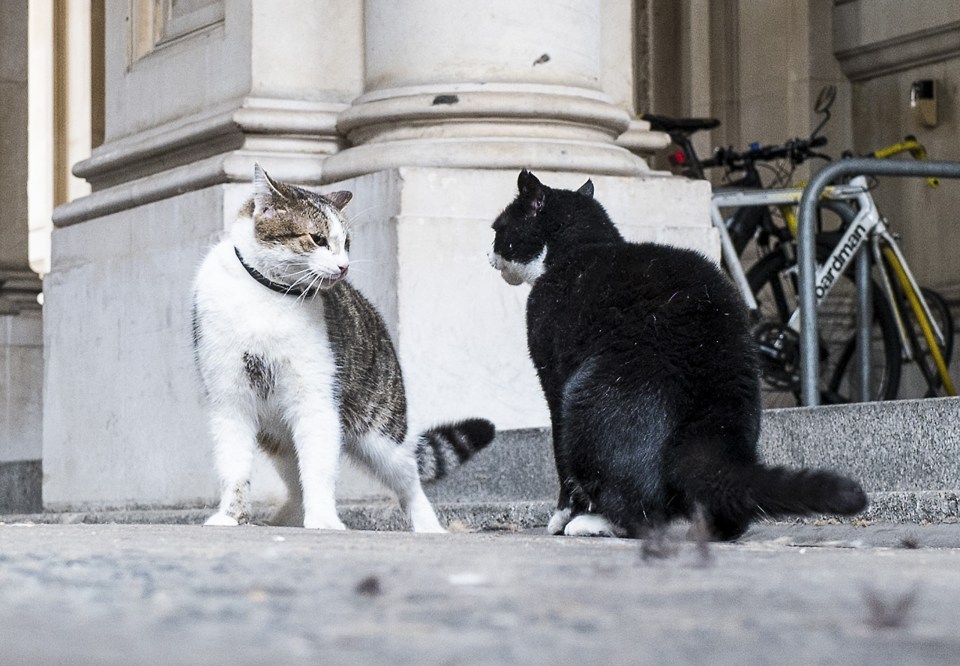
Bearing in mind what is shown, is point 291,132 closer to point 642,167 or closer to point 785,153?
point 642,167

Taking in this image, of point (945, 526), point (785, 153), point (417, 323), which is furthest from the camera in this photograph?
point (785, 153)

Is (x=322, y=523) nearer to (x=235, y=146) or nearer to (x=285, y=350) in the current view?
(x=285, y=350)

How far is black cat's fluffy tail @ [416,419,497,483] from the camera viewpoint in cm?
520

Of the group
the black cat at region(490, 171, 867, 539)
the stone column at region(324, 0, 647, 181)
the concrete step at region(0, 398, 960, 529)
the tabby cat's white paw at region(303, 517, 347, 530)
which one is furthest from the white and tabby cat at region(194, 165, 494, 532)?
the stone column at region(324, 0, 647, 181)

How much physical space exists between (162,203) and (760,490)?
3583mm

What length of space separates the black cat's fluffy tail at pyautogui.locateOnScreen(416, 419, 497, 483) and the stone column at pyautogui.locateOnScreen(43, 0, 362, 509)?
1304mm

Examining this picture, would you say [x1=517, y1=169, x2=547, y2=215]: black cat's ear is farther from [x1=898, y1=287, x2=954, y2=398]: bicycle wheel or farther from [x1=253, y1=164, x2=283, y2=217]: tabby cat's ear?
[x1=898, y1=287, x2=954, y2=398]: bicycle wheel

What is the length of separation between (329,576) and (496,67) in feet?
13.1

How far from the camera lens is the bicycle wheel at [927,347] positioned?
8.38 meters

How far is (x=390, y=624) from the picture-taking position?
1.72 metres

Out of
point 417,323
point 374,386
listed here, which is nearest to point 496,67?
point 417,323

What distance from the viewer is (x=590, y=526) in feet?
14.1

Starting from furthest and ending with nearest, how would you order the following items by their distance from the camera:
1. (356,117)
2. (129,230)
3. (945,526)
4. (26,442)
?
(26,442) < (129,230) < (356,117) < (945,526)

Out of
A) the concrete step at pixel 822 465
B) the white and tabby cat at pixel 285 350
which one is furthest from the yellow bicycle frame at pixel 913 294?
the white and tabby cat at pixel 285 350
